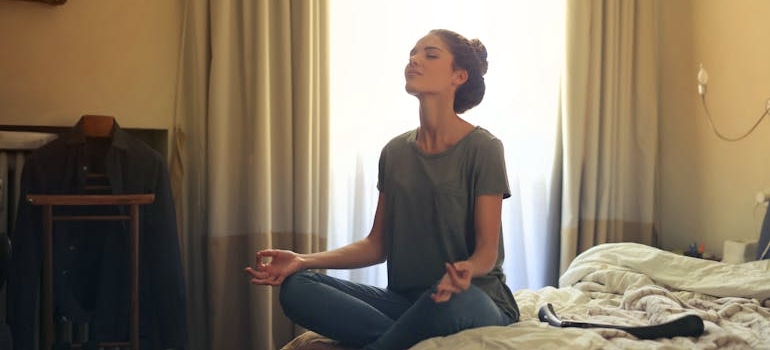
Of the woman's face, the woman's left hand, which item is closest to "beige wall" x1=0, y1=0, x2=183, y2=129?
the woman's face

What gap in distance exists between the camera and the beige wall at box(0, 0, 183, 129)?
2527 millimetres

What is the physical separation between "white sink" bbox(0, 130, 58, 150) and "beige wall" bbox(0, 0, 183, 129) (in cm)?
12

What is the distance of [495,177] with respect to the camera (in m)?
1.81

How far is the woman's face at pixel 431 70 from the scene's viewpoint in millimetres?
1928

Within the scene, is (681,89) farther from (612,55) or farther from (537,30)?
(537,30)

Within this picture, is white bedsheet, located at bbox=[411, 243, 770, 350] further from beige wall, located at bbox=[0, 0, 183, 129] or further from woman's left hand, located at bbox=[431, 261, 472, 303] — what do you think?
beige wall, located at bbox=[0, 0, 183, 129]

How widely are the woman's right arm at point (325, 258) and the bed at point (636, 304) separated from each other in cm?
17

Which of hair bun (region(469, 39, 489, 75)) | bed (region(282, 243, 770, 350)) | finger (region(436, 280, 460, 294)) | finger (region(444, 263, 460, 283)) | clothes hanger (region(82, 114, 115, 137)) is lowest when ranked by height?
bed (region(282, 243, 770, 350))

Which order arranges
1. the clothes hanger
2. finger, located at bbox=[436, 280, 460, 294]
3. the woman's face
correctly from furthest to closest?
1. the clothes hanger
2. the woman's face
3. finger, located at bbox=[436, 280, 460, 294]

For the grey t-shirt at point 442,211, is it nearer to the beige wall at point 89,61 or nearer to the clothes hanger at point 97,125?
the clothes hanger at point 97,125

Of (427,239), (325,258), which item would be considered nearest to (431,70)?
(427,239)

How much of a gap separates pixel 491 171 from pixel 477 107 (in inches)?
55.6

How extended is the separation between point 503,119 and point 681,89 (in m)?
0.82

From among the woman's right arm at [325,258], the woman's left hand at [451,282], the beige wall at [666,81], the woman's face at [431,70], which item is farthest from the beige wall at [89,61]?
the woman's left hand at [451,282]
